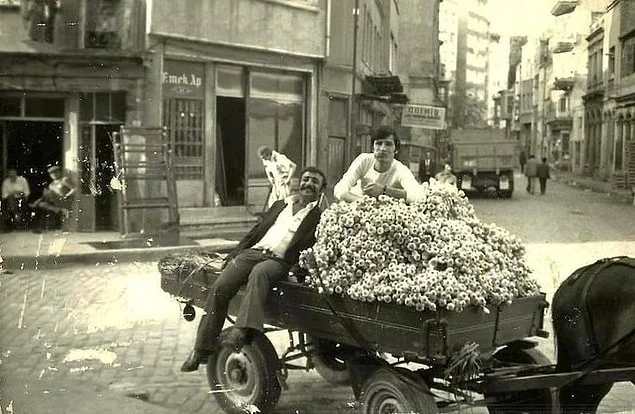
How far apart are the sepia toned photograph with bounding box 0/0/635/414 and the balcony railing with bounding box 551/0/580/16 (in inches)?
0.8

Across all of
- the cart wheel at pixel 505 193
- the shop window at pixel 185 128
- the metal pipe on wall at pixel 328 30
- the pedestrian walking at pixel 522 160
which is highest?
the metal pipe on wall at pixel 328 30

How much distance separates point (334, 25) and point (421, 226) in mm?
3725

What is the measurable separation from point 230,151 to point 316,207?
504cm

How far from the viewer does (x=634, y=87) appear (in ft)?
21.1

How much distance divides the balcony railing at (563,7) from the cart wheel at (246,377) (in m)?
3.69

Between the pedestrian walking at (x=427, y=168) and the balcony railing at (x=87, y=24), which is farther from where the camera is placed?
the pedestrian walking at (x=427, y=168)

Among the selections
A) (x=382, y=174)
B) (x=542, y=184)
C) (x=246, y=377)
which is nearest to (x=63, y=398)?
(x=246, y=377)

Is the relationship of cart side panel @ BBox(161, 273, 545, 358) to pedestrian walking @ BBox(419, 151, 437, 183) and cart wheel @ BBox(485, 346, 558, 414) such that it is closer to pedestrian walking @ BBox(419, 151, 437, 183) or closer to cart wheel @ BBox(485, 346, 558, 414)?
cart wheel @ BBox(485, 346, 558, 414)

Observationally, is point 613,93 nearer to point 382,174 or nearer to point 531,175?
point 531,175

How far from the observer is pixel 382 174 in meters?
4.84

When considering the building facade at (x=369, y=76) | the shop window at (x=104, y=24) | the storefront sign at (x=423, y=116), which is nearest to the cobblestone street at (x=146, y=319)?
the storefront sign at (x=423, y=116)

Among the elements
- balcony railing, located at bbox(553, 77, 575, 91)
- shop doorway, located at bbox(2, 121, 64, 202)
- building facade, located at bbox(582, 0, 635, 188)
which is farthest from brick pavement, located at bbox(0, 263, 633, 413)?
balcony railing, located at bbox(553, 77, 575, 91)

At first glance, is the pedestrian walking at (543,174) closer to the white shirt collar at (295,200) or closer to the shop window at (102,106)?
the white shirt collar at (295,200)

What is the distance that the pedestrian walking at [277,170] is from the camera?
671 cm
